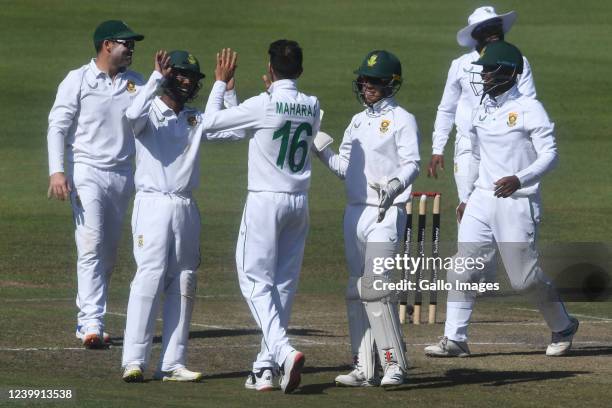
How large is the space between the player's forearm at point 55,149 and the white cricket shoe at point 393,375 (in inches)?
115

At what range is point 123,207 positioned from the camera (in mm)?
11891

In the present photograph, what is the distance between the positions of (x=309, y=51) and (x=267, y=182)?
102ft

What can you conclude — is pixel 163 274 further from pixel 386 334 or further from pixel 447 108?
pixel 447 108

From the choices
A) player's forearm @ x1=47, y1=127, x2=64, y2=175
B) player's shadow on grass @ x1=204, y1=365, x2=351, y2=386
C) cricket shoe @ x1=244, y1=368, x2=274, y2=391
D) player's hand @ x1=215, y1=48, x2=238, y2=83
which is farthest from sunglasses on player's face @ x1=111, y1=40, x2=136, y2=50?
cricket shoe @ x1=244, y1=368, x2=274, y2=391

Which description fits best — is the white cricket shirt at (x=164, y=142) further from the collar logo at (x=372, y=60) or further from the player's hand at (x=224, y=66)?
the collar logo at (x=372, y=60)

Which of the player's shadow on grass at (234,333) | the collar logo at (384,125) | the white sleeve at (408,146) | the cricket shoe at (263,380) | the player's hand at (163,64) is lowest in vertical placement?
the player's shadow on grass at (234,333)

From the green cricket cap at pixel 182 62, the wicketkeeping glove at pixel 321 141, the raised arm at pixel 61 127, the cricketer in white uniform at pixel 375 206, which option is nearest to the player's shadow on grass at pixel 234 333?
the raised arm at pixel 61 127

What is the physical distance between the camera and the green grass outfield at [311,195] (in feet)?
33.6

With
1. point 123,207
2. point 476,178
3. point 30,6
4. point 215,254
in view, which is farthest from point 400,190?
point 30,6

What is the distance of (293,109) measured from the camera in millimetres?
9867

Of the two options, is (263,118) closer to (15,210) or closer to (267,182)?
(267,182)

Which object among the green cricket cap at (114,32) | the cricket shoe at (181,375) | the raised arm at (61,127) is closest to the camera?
the cricket shoe at (181,375)

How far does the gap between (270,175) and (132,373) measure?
4.98 ft

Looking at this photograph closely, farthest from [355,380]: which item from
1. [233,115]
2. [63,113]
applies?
[63,113]
